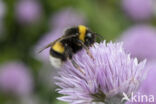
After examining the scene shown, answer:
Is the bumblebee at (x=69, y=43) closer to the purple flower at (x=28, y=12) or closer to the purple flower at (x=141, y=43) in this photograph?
the purple flower at (x=141, y=43)

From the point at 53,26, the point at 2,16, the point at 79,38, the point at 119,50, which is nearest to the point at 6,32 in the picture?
the point at 2,16

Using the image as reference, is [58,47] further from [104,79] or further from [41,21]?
[41,21]

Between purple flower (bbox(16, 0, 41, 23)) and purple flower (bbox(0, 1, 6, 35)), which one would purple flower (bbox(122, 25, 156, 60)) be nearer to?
purple flower (bbox(16, 0, 41, 23))

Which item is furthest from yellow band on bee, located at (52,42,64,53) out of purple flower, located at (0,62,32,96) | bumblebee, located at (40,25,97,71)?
purple flower, located at (0,62,32,96)

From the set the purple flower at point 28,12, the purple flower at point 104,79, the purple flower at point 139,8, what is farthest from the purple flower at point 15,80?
the purple flower at point 104,79

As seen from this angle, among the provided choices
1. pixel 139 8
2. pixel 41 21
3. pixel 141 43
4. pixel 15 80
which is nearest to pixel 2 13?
pixel 41 21

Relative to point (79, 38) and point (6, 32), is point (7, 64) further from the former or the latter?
point (79, 38)
